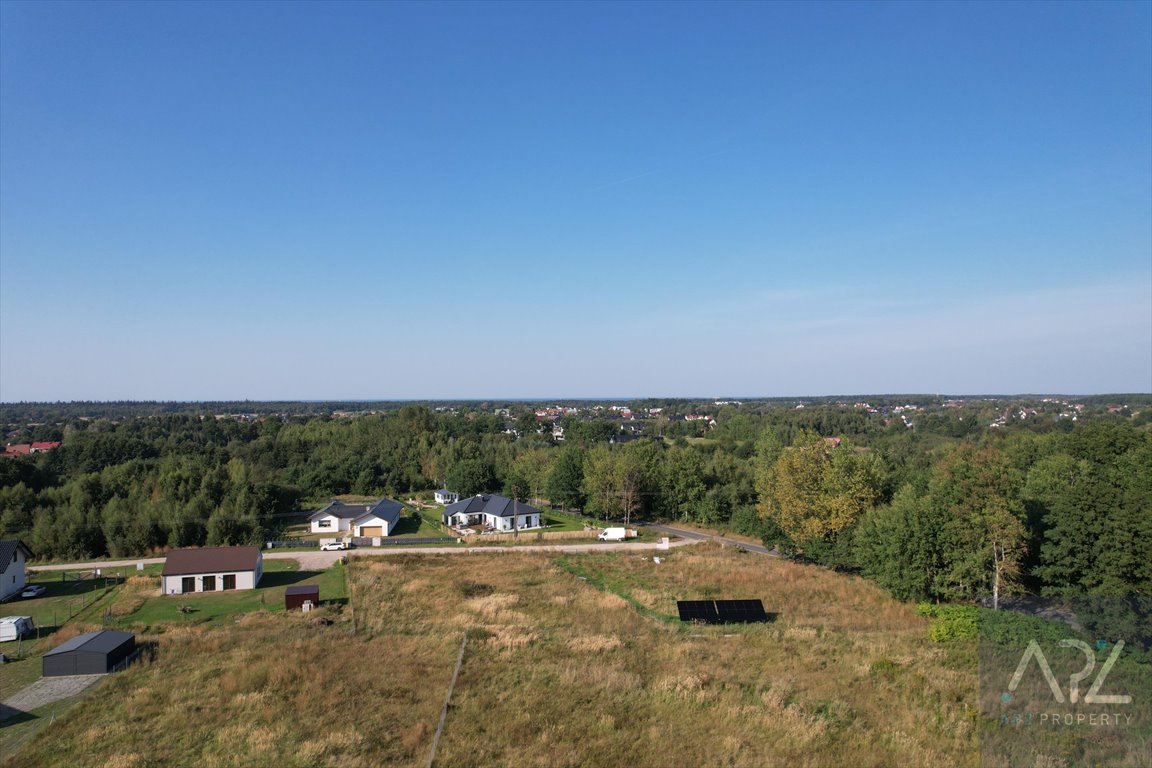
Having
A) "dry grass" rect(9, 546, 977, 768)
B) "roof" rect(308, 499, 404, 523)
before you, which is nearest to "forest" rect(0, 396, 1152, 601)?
"roof" rect(308, 499, 404, 523)

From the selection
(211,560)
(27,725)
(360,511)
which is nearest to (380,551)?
(211,560)

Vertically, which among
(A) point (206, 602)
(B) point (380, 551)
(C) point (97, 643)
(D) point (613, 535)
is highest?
(C) point (97, 643)

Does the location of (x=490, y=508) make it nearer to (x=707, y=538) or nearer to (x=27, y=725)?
(x=707, y=538)

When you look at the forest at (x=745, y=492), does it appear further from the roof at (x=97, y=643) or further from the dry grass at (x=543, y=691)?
the roof at (x=97, y=643)

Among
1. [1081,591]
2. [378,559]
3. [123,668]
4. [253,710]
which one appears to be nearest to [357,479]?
[378,559]

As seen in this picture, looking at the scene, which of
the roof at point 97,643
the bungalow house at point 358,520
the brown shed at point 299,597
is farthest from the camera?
the bungalow house at point 358,520

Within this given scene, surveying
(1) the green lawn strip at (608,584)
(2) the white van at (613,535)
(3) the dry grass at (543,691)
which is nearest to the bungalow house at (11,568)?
(3) the dry grass at (543,691)

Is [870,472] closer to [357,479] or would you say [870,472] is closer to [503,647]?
[503,647]
